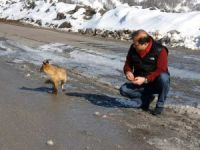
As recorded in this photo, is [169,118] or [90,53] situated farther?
[90,53]

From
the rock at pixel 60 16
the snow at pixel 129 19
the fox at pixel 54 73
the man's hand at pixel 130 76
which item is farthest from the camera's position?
the rock at pixel 60 16

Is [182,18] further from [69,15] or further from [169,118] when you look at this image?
[169,118]

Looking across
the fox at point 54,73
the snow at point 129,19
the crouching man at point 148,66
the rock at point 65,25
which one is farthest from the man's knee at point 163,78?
the rock at point 65,25

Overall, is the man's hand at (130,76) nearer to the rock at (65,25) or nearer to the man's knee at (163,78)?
the man's knee at (163,78)

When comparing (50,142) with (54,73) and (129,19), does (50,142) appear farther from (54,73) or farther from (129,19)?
(129,19)

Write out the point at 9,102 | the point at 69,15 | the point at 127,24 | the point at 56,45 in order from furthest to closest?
the point at 69,15 → the point at 127,24 → the point at 56,45 → the point at 9,102

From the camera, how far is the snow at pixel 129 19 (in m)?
24.7

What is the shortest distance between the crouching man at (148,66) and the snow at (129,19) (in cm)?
1448

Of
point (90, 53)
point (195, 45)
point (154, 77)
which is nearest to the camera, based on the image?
point (154, 77)

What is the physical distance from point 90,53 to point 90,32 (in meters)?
11.6

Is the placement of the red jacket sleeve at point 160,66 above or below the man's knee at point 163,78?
above

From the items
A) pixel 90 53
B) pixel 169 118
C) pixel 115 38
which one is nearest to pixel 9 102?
pixel 169 118

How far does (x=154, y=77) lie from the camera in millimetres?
8156

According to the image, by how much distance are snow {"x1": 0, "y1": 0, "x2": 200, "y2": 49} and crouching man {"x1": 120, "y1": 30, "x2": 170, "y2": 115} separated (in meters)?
14.5
